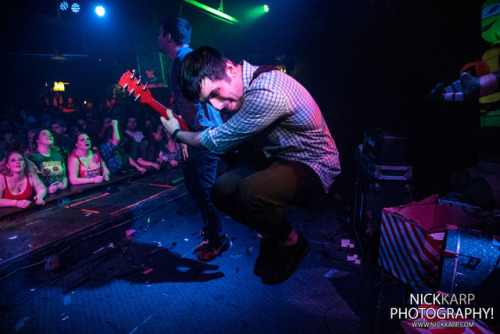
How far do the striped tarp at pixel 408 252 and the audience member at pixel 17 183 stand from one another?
5.05m

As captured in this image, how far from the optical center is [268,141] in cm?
190

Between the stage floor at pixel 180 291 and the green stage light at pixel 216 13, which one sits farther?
the green stage light at pixel 216 13

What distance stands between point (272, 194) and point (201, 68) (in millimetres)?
955

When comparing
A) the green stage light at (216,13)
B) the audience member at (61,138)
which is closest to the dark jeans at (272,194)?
the audience member at (61,138)

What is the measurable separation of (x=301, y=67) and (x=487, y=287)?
5480mm

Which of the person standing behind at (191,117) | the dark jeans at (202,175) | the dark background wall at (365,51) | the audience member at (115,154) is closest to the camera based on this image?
the person standing behind at (191,117)

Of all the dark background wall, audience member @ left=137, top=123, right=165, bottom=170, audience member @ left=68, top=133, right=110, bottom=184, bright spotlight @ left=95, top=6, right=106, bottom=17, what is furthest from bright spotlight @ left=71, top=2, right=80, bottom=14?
audience member @ left=137, top=123, right=165, bottom=170

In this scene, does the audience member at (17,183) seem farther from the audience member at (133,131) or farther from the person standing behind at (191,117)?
the person standing behind at (191,117)

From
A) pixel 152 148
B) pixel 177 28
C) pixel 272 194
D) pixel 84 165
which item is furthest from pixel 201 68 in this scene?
pixel 152 148

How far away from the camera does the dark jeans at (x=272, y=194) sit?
165 centimetres

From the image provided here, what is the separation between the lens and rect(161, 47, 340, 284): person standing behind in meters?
1.61

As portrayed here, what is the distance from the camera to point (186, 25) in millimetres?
3002

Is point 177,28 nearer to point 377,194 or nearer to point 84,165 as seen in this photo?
point 377,194

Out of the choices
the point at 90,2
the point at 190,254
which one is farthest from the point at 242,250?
the point at 90,2
